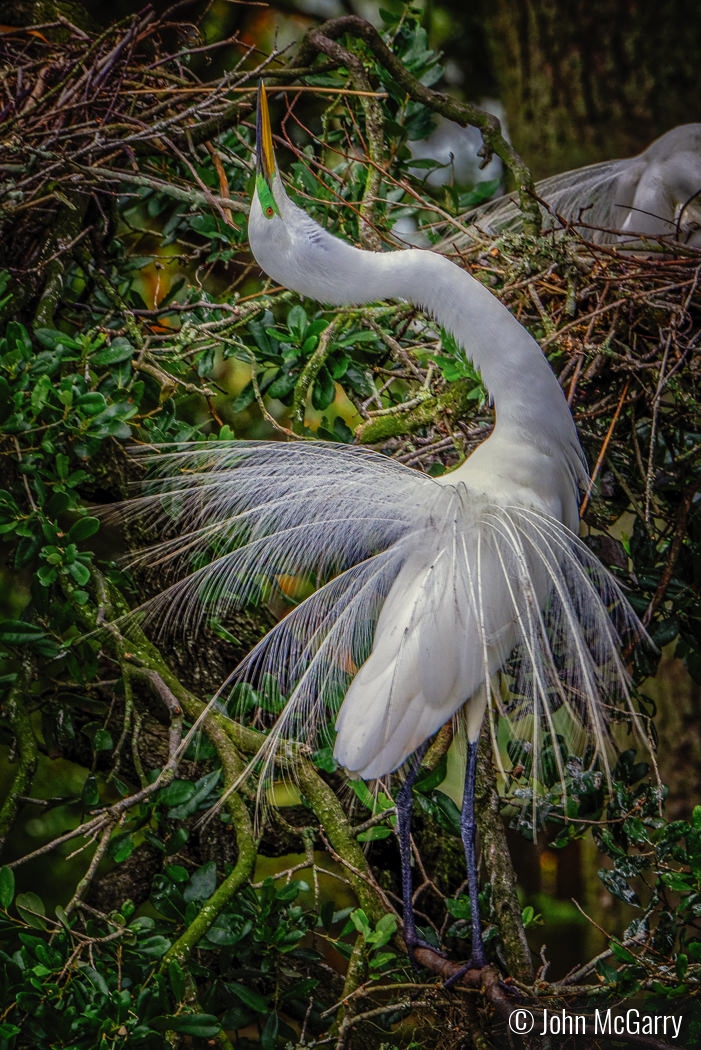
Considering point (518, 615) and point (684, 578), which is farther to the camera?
point (684, 578)

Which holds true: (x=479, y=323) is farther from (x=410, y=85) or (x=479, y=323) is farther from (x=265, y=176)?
(x=410, y=85)

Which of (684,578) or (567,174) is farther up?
(567,174)

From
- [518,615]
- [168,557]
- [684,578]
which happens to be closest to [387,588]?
[518,615]

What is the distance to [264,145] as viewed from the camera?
2070 millimetres

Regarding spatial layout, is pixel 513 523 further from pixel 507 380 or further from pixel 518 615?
pixel 507 380

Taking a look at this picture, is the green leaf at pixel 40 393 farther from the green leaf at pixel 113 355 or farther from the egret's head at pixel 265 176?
the egret's head at pixel 265 176

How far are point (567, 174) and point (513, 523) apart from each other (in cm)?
211

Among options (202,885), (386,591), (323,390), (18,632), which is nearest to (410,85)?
(323,390)

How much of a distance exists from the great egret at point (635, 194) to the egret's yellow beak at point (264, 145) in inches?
32.5

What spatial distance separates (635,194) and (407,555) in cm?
210

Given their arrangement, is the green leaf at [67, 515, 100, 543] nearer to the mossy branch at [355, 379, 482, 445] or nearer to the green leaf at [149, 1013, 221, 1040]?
the mossy branch at [355, 379, 482, 445]

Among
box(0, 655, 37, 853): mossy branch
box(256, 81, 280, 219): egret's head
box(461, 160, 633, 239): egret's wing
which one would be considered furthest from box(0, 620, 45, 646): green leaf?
box(461, 160, 633, 239): egret's wing

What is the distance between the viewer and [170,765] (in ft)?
5.66

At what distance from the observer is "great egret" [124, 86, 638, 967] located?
68.3 inches
